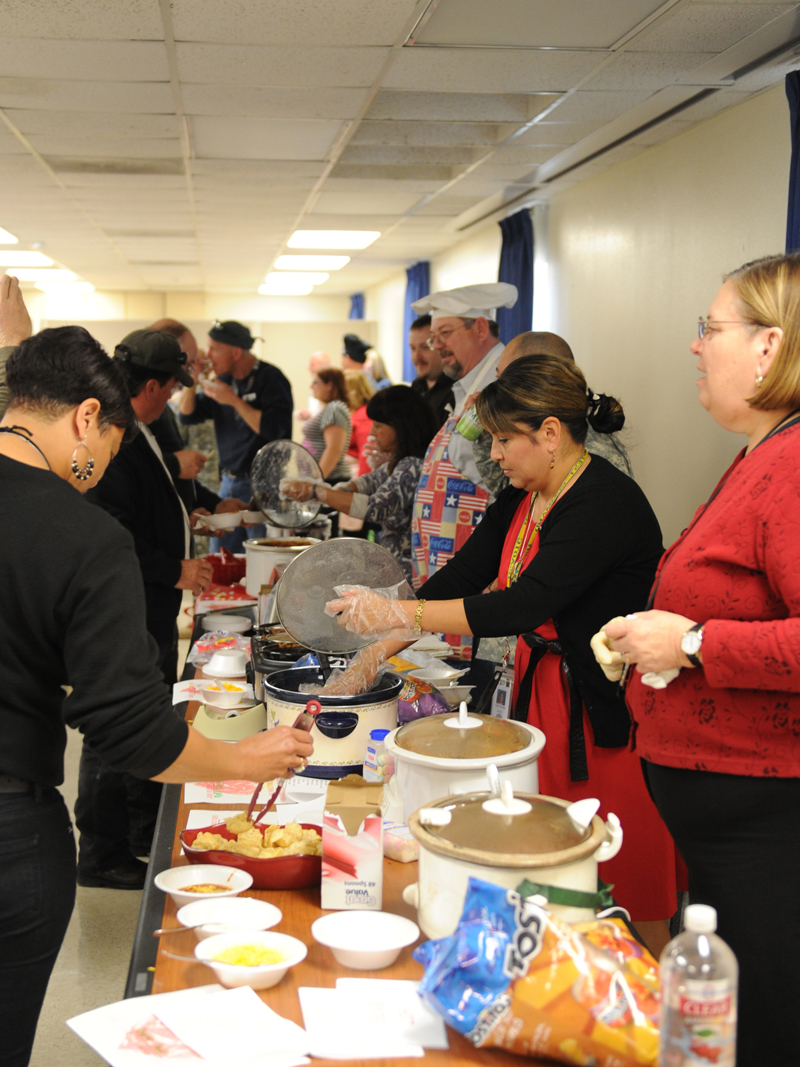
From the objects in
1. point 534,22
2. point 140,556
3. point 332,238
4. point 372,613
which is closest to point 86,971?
point 140,556

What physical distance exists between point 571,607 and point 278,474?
6.10 feet

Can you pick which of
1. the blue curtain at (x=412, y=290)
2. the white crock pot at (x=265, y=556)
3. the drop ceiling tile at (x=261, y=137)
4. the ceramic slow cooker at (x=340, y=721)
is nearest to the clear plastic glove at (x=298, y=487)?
the white crock pot at (x=265, y=556)

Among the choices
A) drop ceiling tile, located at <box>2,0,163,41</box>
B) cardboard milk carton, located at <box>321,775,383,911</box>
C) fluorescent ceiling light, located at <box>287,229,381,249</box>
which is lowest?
cardboard milk carton, located at <box>321,775,383,911</box>

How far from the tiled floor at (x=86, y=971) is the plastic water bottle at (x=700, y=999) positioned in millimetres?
1911

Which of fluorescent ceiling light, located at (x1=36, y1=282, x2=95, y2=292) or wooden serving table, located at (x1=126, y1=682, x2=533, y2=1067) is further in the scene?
fluorescent ceiling light, located at (x1=36, y1=282, x2=95, y2=292)

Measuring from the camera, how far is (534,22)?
303 centimetres

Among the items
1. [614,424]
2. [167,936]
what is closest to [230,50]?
[614,424]

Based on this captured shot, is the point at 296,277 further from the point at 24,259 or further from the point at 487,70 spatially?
the point at 487,70

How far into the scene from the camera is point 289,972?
3.97 feet

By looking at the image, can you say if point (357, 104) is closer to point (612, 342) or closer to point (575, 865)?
point (612, 342)

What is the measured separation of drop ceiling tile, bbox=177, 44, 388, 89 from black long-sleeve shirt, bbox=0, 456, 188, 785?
2548 millimetres

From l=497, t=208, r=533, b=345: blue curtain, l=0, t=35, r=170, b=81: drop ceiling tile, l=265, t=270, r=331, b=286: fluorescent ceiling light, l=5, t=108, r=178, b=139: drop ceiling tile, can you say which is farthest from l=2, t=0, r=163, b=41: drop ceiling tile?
l=265, t=270, r=331, b=286: fluorescent ceiling light

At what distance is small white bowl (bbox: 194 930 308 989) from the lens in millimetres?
1142

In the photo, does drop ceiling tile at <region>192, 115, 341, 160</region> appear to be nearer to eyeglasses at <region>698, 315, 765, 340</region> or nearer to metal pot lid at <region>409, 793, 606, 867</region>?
eyeglasses at <region>698, 315, 765, 340</region>
